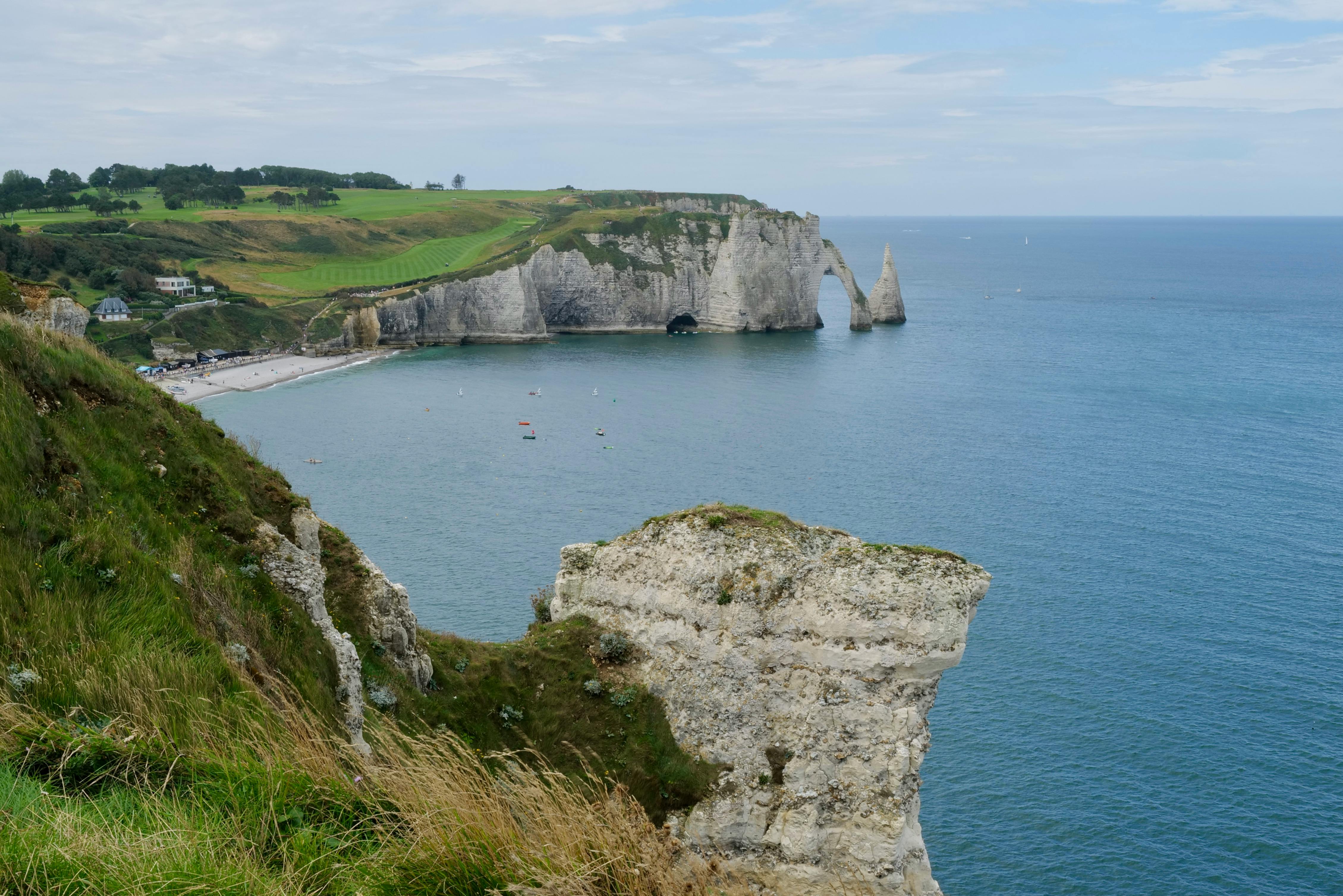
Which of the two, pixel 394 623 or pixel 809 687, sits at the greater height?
pixel 394 623

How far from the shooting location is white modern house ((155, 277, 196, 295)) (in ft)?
430

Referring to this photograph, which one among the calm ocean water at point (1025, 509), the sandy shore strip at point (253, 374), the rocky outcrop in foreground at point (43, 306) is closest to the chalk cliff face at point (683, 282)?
the calm ocean water at point (1025, 509)

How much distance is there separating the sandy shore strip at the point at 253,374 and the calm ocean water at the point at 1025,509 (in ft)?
12.3

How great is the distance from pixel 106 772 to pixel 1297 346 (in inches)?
6159

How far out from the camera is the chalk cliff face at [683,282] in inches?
5920

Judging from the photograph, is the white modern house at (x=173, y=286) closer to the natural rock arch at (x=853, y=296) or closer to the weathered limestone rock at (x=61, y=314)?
the natural rock arch at (x=853, y=296)

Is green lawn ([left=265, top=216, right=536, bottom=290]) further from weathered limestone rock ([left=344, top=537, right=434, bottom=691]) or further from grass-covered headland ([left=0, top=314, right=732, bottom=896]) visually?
grass-covered headland ([left=0, top=314, right=732, bottom=896])

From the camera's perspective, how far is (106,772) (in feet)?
24.4

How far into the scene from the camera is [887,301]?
16162cm

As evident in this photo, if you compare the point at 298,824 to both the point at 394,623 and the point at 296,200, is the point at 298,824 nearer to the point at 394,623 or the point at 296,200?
the point at 394,623

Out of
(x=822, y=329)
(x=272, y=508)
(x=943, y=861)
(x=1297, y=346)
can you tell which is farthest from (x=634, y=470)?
(x=1297, y=346)

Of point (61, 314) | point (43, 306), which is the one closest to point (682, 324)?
point (61, 314)

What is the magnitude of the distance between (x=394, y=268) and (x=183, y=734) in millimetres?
163012

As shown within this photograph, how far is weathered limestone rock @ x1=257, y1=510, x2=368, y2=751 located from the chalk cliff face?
12879 cm
